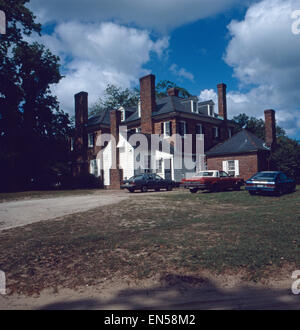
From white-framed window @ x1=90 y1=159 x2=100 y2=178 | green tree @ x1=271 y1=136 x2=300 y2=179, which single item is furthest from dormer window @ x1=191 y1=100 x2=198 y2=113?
white-framed window @ x1=90 y1=159 x2=100 y2=178

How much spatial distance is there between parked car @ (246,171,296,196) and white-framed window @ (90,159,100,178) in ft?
65.3

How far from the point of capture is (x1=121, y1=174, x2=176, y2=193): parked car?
22828mm

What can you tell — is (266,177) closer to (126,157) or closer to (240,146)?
(240,146)

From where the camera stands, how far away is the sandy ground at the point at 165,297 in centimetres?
416

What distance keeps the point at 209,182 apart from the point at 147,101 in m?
16.4

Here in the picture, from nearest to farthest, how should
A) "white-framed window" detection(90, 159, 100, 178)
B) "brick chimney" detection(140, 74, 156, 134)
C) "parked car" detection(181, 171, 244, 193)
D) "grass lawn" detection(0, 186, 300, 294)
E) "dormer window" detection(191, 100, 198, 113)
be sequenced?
"grass lawn" detection(0, 186, 300, 294)
"parked car" detection(181, 171, 244, 193)
"brick chimney" detection(140, 74, 156, 134)
"white-framed window" detection(90, 159, 100, 178)
"dormer window" detection(191, 100, 198, 113)

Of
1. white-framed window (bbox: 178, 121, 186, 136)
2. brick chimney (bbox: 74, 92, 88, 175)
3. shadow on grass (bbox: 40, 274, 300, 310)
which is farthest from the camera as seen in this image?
brick chimney (bbox: 74, 92, 88, 175)

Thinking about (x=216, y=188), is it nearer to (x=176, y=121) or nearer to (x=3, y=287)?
(x=176, y=121)

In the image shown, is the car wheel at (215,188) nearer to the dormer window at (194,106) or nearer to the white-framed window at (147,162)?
the white-framed window at (147,162)

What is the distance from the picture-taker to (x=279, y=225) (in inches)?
331

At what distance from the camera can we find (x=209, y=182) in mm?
19516

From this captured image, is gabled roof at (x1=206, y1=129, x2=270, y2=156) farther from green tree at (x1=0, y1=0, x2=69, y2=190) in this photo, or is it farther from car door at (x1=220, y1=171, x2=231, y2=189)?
green tree at (x1=0, y1=0, x2=69, y2=190)

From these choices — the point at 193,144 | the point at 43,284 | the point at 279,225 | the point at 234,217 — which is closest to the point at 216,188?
the point at 234,217
